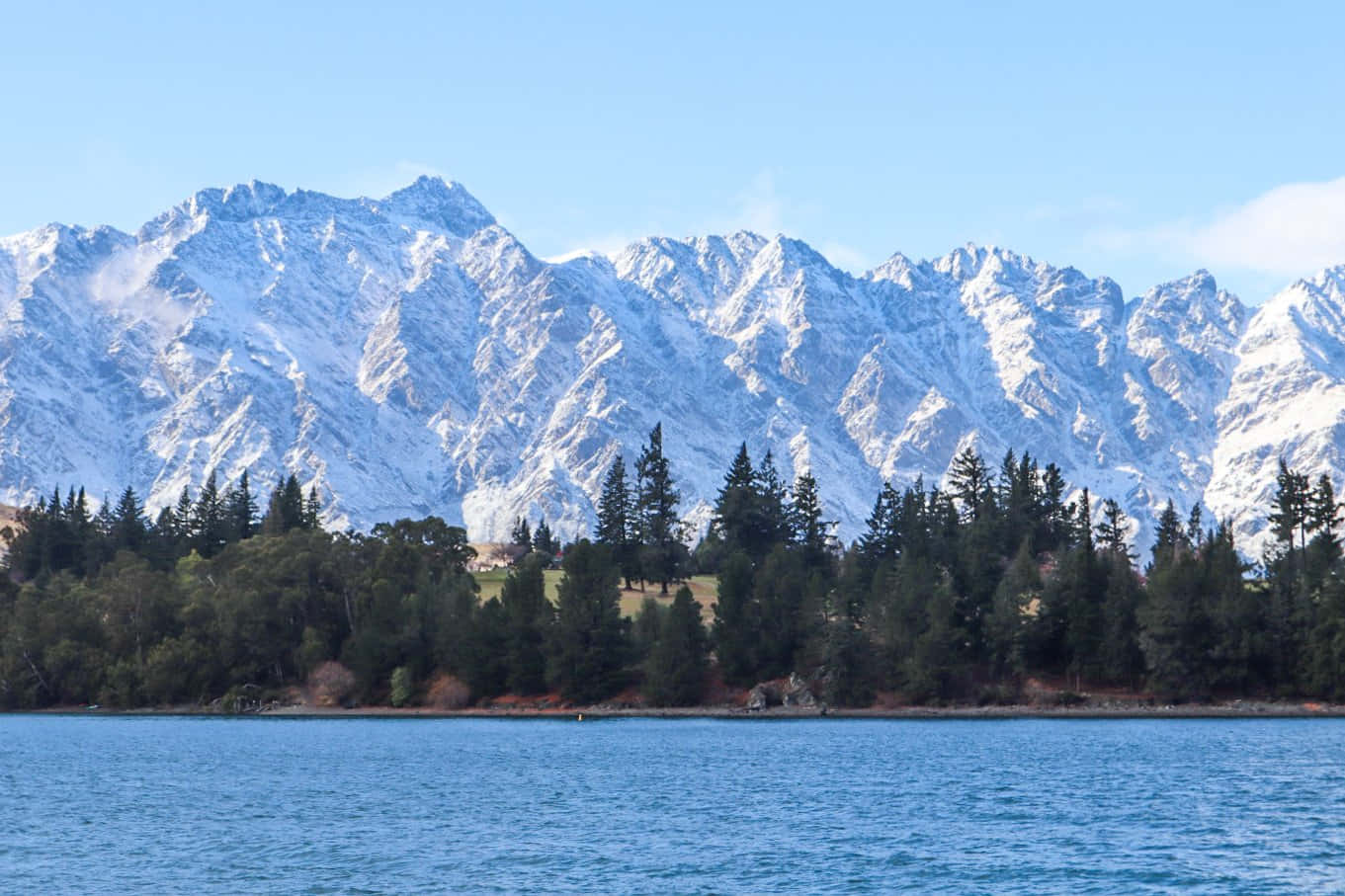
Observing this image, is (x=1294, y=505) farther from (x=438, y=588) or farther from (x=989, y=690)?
(x=438, y=588)

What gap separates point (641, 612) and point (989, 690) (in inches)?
1509

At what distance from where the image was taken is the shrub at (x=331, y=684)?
182m

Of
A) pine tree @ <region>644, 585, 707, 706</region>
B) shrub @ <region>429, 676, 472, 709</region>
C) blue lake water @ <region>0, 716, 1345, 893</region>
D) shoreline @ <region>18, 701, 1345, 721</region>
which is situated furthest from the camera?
shrub @ <region>429, 676, 472, 709</region>

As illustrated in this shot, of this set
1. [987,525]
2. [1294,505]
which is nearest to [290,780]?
[987,525]

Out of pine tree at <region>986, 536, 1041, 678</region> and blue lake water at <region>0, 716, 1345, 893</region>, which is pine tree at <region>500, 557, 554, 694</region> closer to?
blue lake water at <region>0, 716, 1345, 893</region>

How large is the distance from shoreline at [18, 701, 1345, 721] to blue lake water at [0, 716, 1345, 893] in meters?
22.9

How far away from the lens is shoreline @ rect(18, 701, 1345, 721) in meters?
157

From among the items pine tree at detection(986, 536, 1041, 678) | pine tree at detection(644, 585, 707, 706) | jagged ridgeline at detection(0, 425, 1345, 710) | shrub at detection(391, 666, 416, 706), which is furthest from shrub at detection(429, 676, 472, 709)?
pine tree at detection(986, 536, 1041, 678)

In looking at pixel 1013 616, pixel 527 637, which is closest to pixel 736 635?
pixel 527 637

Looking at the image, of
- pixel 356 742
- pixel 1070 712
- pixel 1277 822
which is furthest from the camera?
pixel 1070 712

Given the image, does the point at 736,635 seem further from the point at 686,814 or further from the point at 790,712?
the point at 686,814

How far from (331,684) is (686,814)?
4226 inches

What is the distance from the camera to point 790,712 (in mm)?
169125

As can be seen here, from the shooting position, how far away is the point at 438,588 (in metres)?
187
